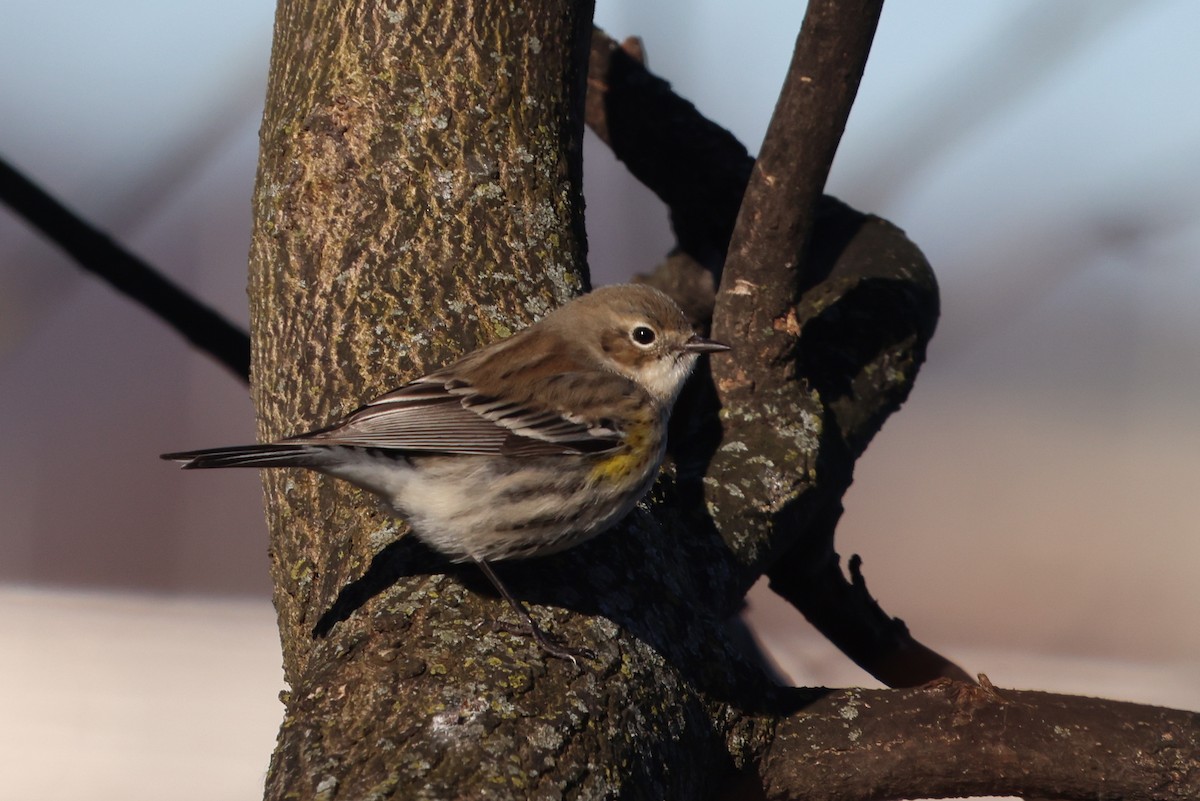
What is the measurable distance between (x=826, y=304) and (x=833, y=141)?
775 mm

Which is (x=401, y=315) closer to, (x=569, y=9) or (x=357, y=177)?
(x=357, y=177)

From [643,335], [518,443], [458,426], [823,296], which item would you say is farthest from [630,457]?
[823,296]

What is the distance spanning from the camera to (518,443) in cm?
312

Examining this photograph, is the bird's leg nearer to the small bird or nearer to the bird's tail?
the small bird

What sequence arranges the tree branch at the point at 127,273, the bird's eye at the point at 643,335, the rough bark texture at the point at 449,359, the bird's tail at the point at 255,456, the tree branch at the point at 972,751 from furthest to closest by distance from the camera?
the tree branch at the point at 127,273, the bird's eye at the point at 643,335, the tree branch at the point at 972,751, the bird's tail at the point at 255,456, the rough bark texture at the point at 449,359

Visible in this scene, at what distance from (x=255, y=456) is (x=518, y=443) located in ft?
2.53

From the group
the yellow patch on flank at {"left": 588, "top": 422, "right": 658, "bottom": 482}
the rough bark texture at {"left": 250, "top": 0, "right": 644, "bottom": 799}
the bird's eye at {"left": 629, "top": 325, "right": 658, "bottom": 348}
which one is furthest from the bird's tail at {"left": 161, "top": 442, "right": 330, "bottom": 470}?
the bird's eye at {"left": 629, "top": 325, "right": 658, "bottom": 348}

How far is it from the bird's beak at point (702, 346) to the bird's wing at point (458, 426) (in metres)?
0.57

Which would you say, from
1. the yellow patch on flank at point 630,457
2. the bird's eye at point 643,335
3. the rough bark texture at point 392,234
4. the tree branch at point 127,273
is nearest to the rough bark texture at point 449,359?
the rough bark texture at point 392,234

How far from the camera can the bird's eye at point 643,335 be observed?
3.61m

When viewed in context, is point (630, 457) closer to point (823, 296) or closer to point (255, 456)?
point (255, 456)

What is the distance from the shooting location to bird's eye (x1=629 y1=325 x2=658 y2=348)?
3609mm

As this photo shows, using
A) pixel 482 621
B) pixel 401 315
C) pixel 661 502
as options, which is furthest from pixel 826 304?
pixel 482 621

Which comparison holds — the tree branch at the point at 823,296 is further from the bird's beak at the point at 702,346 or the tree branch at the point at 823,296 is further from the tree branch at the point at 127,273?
the tree branch at the point at 127,273
